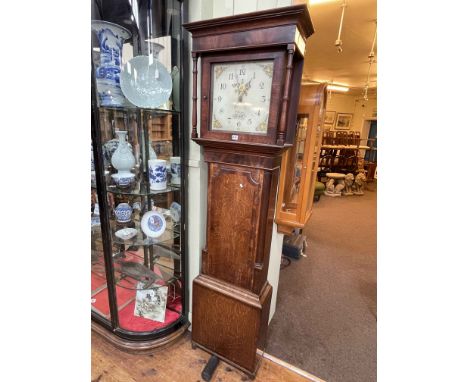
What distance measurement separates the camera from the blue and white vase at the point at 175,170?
4.21 feet

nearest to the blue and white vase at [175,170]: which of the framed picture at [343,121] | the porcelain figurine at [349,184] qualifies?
the porcelain figurine at [349,184]

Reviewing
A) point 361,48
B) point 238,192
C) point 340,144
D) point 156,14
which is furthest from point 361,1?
point 340,144

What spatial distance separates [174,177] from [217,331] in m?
0.87

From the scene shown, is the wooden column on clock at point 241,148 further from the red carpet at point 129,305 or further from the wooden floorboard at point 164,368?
the red carpet at point 129,305

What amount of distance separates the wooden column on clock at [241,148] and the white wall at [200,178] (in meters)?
0.12

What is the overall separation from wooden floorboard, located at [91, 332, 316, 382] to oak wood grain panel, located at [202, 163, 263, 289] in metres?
0.54

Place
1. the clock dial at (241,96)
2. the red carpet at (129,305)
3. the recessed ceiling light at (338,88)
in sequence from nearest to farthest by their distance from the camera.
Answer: the clock dial at (241,96)
the red carpet at (129,305)
the recessed ceiling light at (338,88)

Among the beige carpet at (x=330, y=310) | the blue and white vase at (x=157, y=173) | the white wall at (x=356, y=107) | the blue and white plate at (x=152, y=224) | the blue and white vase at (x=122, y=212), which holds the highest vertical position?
the white wall at (x=356, y=107)

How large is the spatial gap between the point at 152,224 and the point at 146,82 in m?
0.75

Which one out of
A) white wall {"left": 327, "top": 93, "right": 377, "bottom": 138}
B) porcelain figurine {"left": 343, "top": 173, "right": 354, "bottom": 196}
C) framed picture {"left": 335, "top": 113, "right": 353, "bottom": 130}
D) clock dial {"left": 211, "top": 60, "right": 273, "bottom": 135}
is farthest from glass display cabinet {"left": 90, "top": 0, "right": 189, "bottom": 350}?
framed picture {"left": 335, "top": 113, "right": 353, "bottom": 130}

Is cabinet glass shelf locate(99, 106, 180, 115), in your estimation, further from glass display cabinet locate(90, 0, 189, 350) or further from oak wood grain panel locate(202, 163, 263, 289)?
oak wood grain panel locate(202, 163, 263, 289)

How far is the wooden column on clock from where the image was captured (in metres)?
0.86

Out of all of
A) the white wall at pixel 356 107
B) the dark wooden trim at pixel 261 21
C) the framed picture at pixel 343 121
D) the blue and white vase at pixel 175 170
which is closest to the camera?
the dark wooden trim at pixel 261 21

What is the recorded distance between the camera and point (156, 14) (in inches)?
46.6
